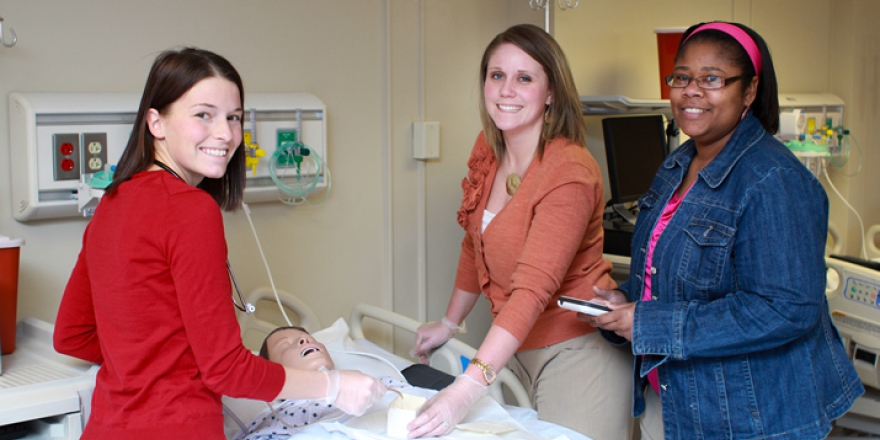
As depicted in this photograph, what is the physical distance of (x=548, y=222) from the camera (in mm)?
1697

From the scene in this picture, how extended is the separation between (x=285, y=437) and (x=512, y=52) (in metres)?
1.06

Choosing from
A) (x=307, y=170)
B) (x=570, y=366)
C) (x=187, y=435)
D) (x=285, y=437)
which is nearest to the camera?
(x=187, y=435)

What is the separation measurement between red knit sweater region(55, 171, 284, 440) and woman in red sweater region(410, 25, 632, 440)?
26.4 inches

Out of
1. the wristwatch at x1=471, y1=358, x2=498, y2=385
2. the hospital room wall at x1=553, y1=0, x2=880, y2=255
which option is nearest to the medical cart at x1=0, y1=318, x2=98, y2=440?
the wristwatch at x1=471, y1=358, x2=498, y2=385

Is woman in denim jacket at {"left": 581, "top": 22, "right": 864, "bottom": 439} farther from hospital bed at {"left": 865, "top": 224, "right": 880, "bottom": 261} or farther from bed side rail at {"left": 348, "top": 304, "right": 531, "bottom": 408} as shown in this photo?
hospital bed at {"left": 865, "top": 224, "right": 880, "bottom": 261}

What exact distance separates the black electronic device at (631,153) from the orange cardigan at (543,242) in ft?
3.49

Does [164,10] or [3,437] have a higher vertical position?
[164,10]

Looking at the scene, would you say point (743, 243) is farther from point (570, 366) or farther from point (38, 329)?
point (38, 329)

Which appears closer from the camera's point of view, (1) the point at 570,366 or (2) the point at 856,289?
(1) the point at 570,366

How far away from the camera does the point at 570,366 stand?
186cm

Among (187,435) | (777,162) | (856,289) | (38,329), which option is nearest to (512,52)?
(777,162)

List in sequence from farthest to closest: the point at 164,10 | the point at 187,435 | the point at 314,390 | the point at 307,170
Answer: the point at 307,170 → the point at 164,10 → the point at 314,390 → the point at 187,435

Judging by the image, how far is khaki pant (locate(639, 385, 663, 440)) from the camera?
5.86 ft

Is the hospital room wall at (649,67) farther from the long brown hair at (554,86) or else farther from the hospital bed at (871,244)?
the long brown hair at (554,86)
